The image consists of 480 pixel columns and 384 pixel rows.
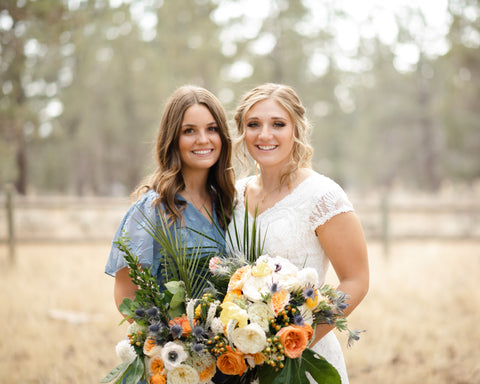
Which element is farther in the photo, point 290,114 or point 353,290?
point 290,114

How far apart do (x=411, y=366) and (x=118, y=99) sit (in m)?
20.8

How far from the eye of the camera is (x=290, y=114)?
8.65 feet

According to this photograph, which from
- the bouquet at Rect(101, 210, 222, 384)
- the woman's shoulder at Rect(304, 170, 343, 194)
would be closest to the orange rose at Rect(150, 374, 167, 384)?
the bouquet at Rect(101, 210, 222, 384)

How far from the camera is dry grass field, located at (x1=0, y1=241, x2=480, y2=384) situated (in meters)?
4.94

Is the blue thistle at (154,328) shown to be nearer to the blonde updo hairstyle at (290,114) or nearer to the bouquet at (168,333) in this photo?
the bouquet at (168,333)

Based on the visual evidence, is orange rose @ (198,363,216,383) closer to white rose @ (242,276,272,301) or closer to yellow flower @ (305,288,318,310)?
white rose @ (242,276,272,301)

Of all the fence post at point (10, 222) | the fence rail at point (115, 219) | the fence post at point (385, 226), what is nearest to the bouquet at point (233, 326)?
the fence post at point (385, 226)

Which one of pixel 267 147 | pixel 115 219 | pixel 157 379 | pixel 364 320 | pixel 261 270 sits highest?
pixel 267 147

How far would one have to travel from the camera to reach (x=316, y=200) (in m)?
2.41

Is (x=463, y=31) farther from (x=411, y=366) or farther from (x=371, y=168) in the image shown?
(x=371, y=168)

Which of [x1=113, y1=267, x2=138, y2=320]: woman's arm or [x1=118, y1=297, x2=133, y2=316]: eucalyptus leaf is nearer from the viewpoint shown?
[x1=118, y1=297, x2=133, y2=316]: eucalyptus leaf

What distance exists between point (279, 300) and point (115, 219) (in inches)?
383

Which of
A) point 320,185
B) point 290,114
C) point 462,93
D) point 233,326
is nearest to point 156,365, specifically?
point 233,326

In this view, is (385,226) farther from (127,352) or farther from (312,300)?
(127,352)
